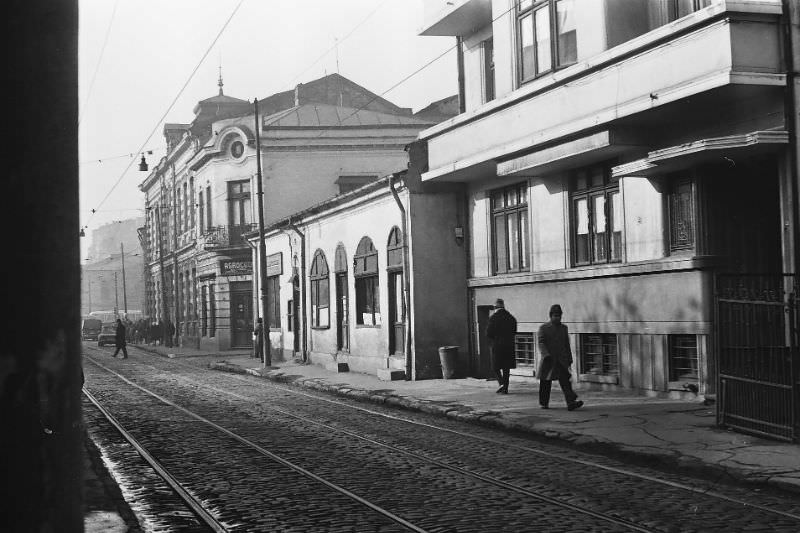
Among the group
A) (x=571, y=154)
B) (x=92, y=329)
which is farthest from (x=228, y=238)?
(x=92, y=329)

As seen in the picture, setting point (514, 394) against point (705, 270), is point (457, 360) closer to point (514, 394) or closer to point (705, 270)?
point (514, 394)

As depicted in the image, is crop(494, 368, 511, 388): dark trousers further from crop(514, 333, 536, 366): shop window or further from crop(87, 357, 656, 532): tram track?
crop(87, 357, 656, 532): tram track

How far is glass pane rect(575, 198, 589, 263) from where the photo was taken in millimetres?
18547

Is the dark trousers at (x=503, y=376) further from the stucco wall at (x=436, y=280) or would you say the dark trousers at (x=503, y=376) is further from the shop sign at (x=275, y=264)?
the shop sign at (x=275, y=264)

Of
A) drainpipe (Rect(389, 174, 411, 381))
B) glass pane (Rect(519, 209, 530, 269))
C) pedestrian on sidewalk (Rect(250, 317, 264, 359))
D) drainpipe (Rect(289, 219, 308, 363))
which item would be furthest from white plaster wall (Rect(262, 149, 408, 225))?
glass pane (Rect(519, 209, 530, 269))

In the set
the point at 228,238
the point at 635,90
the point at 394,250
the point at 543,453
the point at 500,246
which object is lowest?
the point at 543,453

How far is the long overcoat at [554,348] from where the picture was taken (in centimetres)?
1476

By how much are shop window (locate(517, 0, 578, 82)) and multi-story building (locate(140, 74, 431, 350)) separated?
2134 cm

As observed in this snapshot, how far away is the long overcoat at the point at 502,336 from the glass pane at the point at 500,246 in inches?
145

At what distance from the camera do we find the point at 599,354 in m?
18.2

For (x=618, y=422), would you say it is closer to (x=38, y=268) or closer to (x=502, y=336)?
(x=502, y=336)

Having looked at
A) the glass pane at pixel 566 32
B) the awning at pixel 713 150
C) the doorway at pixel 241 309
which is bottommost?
the doorway at pixel 241 309

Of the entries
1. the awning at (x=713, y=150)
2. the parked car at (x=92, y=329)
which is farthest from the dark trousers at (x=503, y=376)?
the parked car at (x=92, y=329)

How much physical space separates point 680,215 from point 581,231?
10.1 ft
